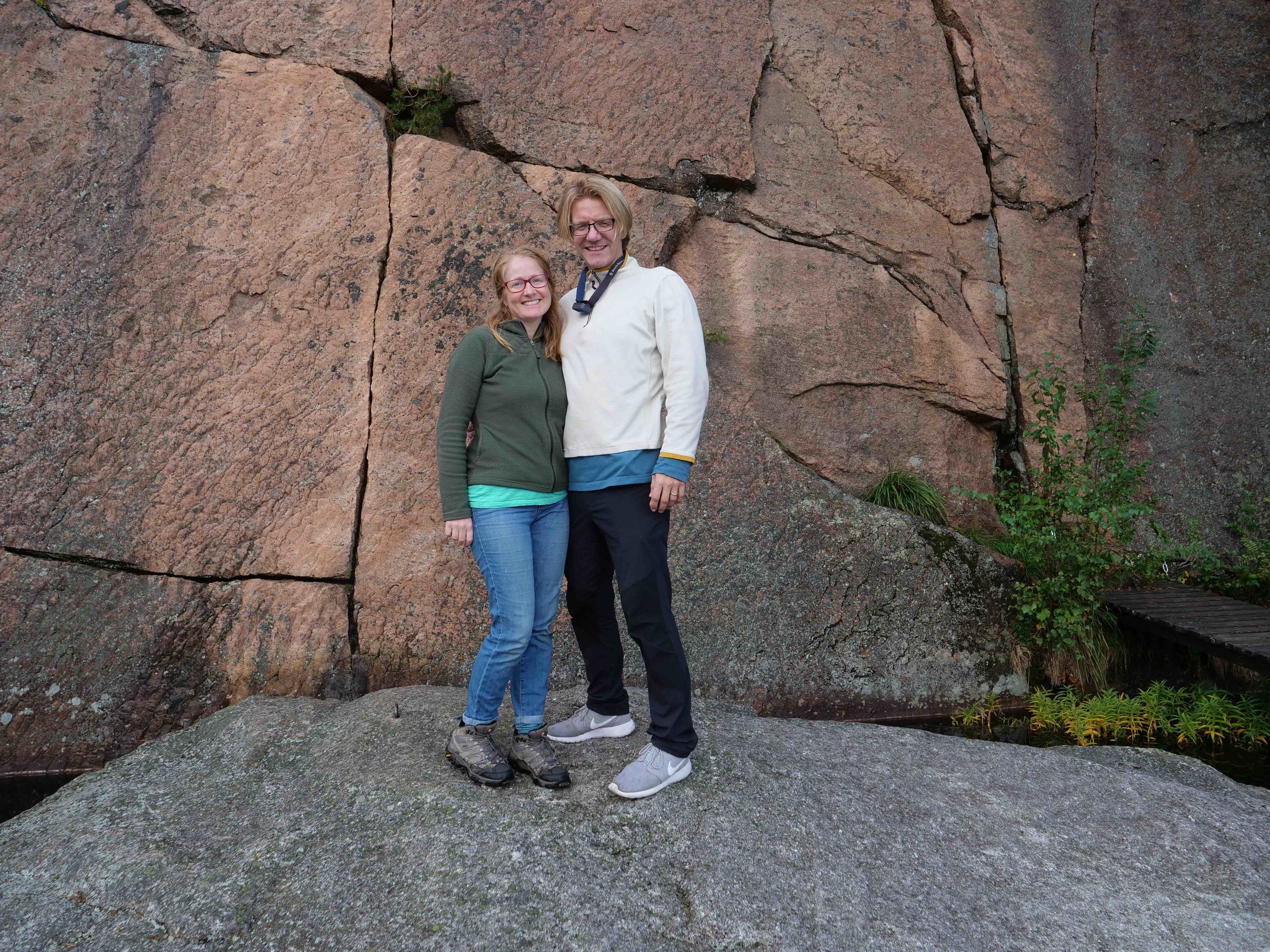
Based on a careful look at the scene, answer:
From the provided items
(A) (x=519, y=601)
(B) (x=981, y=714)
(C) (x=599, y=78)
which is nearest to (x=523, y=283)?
(A) (x=519, y=601)

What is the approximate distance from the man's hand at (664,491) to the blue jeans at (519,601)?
0.36 metres

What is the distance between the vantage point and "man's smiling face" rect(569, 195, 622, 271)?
9.09ft

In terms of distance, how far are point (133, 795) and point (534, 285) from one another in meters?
2.17

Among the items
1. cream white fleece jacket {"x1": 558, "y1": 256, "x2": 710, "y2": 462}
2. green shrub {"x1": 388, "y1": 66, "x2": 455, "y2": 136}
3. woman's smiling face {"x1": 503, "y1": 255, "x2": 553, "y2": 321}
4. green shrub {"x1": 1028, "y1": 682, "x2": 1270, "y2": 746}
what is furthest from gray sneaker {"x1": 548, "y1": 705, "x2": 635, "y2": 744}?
green shrub {"x1": 388, "y1": 66, "x2": 455, "y2": 136}

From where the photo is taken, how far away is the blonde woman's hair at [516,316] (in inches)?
112

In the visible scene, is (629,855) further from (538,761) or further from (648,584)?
(648,584)

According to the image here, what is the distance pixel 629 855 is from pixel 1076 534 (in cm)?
333

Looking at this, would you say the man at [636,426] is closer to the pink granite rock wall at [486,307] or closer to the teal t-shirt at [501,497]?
the teal t-shirt at [501,497]

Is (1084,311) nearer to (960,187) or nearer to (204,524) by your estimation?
(960,187)

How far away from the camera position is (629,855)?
7.98 ft

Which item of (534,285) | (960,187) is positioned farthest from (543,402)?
(960,187)

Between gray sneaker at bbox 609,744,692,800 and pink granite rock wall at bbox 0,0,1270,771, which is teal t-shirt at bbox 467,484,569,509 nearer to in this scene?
gray sneaker at bbox 609,744,692,800

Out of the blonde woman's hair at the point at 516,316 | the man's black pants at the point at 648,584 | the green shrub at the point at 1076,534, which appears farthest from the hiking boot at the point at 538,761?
the green shrub at the point at 1076,534

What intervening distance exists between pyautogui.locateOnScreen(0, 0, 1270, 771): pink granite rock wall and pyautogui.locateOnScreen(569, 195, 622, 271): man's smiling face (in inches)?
67.0
